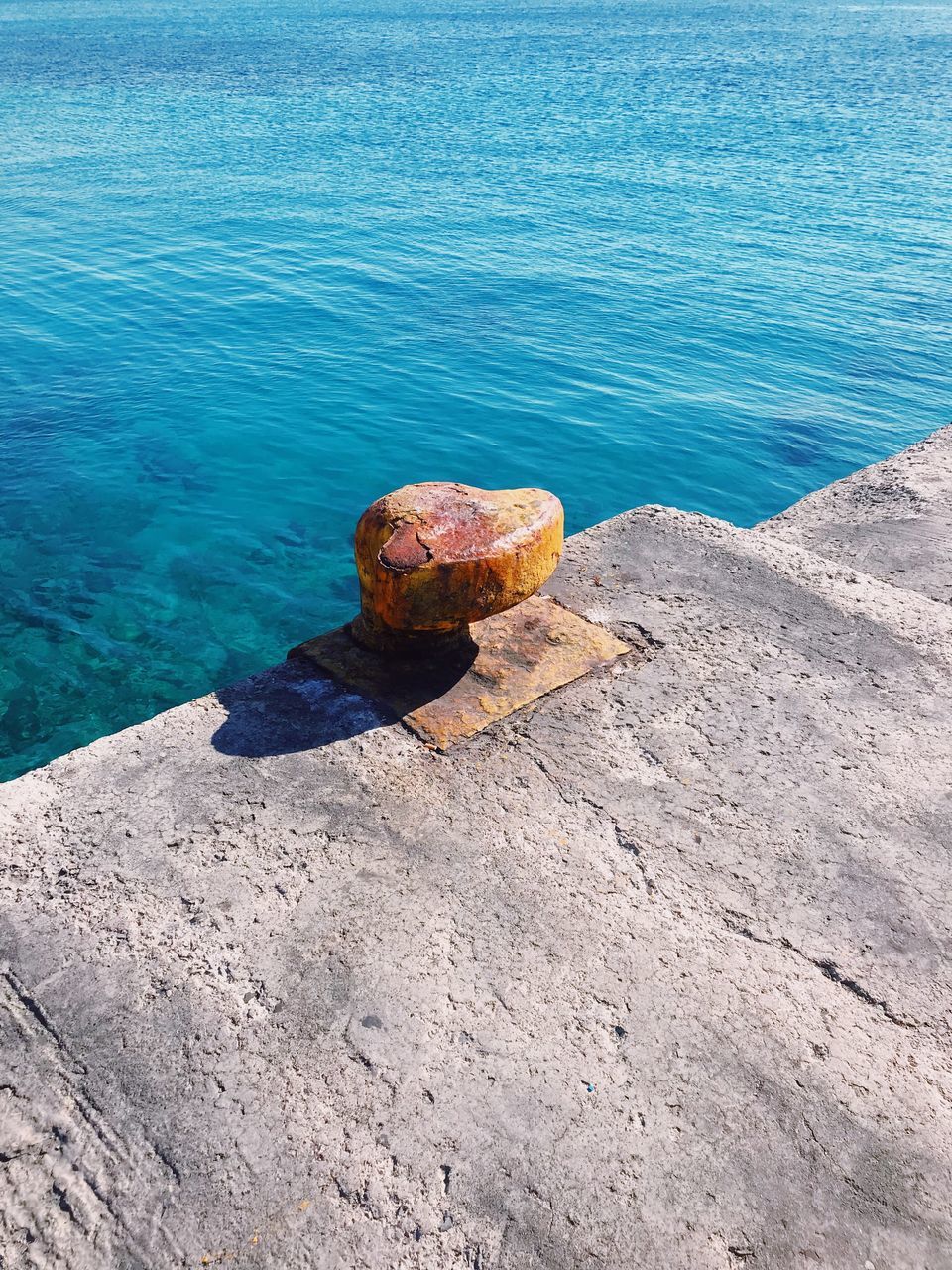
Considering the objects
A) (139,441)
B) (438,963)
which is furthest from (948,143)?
(438,963)

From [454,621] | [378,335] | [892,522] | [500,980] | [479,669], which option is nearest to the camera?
[500,980]

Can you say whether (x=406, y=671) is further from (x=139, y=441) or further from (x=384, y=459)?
(x=139, y=441)

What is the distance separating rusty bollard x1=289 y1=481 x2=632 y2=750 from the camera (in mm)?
3314

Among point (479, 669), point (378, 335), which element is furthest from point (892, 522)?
point (378, 335)

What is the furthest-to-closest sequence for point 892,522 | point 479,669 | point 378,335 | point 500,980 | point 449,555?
point 378,335
point 892,522
point 479,669
point 449,555
point 500,980

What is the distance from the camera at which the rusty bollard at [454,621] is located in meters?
3.31

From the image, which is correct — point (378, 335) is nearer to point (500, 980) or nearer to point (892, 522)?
point (892, 522)

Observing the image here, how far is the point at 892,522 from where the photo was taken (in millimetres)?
5359

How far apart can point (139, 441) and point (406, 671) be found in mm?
8408

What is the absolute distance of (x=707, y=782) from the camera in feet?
10.8

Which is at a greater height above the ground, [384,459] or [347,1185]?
[347,1185]

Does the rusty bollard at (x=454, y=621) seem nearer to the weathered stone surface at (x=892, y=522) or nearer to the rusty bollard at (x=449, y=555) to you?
the rusty bollard at (x=449, y=555)

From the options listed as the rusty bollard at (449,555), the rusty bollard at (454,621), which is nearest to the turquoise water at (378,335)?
the rusty bollard at (454,621)

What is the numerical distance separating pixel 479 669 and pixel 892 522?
122 inches
